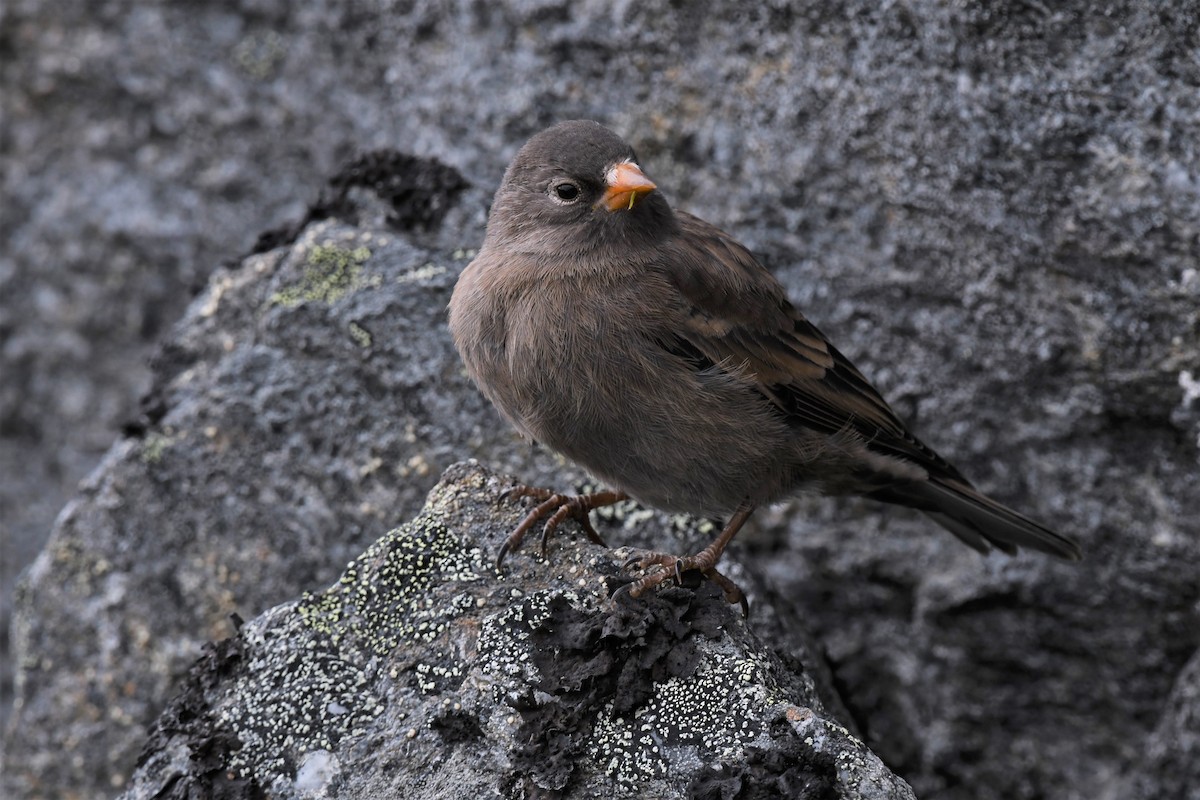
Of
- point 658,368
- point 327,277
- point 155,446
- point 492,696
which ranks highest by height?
point 658,368

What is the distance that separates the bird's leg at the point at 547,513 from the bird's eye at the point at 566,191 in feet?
3.66

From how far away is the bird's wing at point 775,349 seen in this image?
4.73m

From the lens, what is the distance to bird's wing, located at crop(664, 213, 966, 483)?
4730 millimetres

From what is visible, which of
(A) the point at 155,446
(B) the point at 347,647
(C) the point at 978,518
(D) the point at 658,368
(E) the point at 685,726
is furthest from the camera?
(A) the point at 155,446

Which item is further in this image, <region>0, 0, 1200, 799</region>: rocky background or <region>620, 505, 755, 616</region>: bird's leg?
<region>0, 0, 1200, 799</region>: rocky background

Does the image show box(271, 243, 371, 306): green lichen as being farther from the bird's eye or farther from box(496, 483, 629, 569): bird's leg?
box(496, 483, 629, 569): bird's leg

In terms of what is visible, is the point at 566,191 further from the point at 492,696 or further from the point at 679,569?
the point at 492,696

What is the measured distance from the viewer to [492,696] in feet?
11.9

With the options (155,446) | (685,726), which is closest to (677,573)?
(685,726)

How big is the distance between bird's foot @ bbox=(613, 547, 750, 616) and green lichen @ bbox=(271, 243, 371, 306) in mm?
1828

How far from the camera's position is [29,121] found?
22.5ft

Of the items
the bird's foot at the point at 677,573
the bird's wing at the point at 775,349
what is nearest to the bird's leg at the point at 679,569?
the bird's foot at the point at 677,573

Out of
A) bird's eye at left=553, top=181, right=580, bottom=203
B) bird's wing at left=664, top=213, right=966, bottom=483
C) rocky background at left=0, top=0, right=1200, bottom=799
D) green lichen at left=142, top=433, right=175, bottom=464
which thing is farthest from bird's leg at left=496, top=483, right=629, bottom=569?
green lichen at left=142, top=433, right=175, bottom=464

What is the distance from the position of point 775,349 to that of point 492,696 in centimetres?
184
